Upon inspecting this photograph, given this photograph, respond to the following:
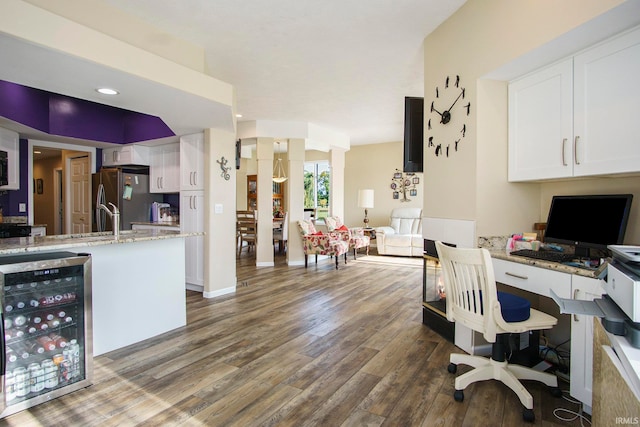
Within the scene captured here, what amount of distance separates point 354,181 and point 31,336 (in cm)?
777

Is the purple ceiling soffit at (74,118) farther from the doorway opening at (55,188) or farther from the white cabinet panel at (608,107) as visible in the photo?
the white cabinet panel at (608,107)

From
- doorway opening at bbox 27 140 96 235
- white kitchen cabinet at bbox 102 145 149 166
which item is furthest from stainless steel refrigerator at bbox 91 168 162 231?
doorway opening at bbox 27 140 96 235

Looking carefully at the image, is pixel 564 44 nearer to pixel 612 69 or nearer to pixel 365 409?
pixel 612 69

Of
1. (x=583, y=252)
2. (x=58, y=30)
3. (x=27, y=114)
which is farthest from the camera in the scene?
(x=27, y=114)

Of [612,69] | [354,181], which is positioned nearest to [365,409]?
[612,69]

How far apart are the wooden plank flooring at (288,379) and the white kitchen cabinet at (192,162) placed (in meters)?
1.59

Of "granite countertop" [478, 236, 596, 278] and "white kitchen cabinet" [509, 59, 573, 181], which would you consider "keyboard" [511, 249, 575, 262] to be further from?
"white kitchen cabinet" [509, 59, 573, 181]

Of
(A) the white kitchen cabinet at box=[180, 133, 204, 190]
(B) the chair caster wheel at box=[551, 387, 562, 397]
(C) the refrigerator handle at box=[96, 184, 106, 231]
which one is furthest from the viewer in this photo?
(C) the refrigerator handle at box=[96, 184, 106, 231]

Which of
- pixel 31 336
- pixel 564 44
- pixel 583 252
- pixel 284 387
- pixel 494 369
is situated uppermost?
pixel 564 44

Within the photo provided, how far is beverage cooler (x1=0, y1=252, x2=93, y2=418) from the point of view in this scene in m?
1.91

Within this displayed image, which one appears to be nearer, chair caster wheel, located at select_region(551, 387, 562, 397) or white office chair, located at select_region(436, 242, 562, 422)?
white office chair, located at select_region(436, 242, 562, 422)

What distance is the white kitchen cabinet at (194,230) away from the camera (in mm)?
4309

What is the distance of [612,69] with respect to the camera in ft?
6.24

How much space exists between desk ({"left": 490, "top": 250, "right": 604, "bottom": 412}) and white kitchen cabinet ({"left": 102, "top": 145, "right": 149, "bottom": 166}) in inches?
205
